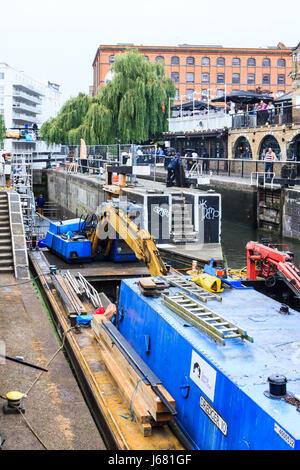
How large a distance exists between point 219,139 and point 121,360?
40971 millimetres

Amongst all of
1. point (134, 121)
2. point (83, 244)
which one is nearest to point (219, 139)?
point (134, 121)

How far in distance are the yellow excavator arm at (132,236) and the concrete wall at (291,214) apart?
40.4ft

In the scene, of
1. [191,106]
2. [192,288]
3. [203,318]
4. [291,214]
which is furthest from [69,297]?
[191,106]

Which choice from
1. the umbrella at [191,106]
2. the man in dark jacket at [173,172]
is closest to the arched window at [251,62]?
the umbrella at [191,106]

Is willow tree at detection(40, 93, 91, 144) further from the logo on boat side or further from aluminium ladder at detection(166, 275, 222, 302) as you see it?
the logo on boat side

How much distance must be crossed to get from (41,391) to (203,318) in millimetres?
2635

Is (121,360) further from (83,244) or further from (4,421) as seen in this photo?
(83,244)

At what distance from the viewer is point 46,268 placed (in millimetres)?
16688

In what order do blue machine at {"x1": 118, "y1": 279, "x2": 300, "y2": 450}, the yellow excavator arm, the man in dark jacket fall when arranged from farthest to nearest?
1. the man in dark jacket
2. the yellow excavator arm
3. blue machine at {"x1": 118, "y1": 279, "x2": 300, "y2": 450}

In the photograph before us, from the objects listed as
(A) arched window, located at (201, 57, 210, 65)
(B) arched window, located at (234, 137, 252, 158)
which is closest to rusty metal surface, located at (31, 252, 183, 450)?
(B) arched window, located at (234, 137, 252, 158)

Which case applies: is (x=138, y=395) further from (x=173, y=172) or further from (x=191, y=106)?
(x=191, y=106)

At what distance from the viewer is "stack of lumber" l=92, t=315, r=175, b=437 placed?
6754mm

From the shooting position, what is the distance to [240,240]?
28406mm

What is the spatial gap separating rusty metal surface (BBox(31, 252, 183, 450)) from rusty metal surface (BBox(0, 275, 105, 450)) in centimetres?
16
